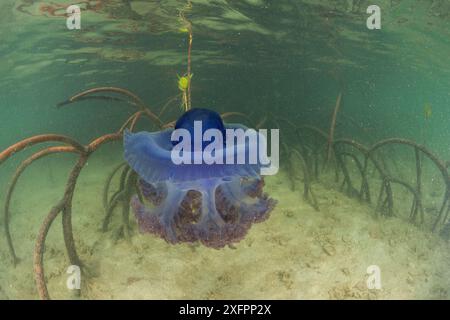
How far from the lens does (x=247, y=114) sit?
989 cm

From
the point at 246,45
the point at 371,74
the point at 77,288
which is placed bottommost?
the point at 77,288

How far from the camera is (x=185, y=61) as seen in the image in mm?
18547

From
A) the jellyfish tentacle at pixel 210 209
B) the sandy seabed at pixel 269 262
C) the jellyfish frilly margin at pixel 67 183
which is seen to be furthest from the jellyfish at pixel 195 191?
the sandy seabed at pixel 269 262

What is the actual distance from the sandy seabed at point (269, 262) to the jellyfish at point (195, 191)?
2337mm

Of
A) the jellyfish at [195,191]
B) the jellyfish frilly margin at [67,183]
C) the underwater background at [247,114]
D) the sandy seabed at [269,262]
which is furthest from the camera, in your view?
the underwater background at [247,114]

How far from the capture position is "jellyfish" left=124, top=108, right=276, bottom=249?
237 centimetres

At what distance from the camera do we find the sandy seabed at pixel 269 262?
4.88 meters

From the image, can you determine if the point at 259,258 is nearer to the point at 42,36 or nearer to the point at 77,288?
the point at 77,288

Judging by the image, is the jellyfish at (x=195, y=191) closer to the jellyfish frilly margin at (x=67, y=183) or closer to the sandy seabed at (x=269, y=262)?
the jellyfish frilly margin at (x=67, y=183)

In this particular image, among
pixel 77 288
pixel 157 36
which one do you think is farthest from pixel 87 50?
pixel 77 288

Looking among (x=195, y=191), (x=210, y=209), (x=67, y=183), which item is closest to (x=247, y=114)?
(x=67, y=183)

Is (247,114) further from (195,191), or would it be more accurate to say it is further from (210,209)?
(210,209)

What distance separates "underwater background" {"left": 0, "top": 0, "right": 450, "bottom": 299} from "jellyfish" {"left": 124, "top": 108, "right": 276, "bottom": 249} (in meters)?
2.35
